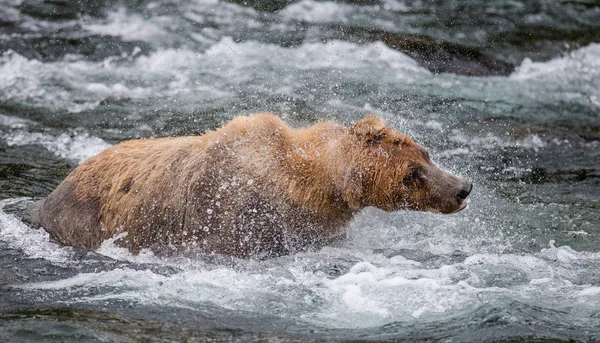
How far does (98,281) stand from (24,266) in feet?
2.73

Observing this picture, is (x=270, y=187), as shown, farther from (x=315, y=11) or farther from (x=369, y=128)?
(x=315, y=11)

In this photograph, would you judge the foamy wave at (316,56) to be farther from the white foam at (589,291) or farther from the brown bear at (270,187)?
the white foam at (589,291)

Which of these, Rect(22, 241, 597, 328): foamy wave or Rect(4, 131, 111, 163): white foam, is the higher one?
Rect(22, 241, 597, 328): foamy wave

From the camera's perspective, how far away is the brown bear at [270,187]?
21.5ft

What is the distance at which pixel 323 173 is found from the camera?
655cm

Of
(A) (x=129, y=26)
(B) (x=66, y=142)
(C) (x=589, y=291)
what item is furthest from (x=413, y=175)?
(A) (x=129, y=26)

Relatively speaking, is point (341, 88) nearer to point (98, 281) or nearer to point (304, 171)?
point (304, 171)

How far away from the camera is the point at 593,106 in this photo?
1257cm

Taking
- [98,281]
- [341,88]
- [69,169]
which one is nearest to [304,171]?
[98,281]

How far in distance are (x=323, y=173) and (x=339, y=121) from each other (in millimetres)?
4381

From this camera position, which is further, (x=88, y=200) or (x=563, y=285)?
(x=88, y=200)

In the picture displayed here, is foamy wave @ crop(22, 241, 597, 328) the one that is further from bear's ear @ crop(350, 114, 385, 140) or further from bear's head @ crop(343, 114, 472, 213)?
bear's ear @ crop(350, 114, 385, 140)

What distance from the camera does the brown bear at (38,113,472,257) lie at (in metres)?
6.54

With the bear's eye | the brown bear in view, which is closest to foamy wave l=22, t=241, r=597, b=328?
the brown bear
